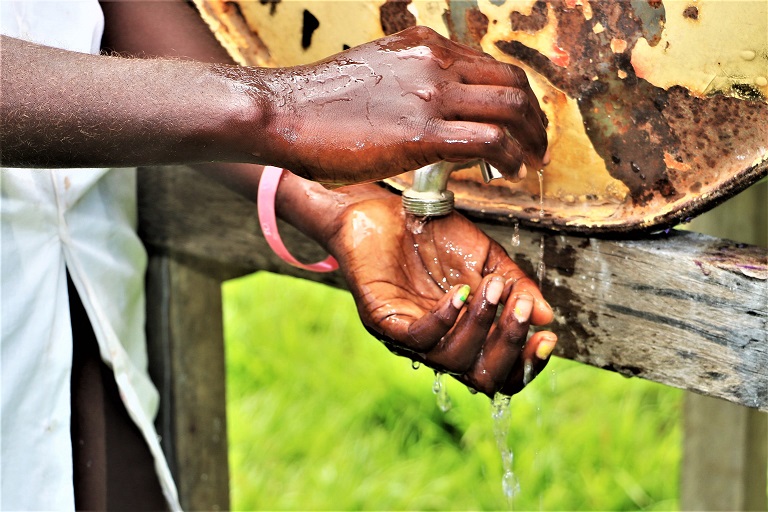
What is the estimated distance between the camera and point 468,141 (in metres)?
0.84

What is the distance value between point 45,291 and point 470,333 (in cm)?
67

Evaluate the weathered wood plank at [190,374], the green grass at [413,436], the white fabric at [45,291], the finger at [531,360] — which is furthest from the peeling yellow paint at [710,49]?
the green grass at [413,436]

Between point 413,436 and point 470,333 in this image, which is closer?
point 470,333

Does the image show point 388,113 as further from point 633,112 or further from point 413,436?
point 413,436

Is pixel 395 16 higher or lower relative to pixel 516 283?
higher

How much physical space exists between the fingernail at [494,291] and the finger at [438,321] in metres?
0.02

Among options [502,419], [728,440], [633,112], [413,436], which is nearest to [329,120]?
[633,112]

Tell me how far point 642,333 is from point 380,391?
1.73m

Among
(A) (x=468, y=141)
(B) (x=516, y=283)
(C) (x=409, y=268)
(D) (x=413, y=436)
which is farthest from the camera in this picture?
(D) (x=413, y=436)

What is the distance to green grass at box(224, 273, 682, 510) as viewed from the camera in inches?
91.5

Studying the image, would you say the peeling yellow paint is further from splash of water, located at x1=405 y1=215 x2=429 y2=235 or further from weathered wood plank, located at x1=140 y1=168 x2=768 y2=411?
splash of water, located at x1=405 y1=215 x2=429 y2=235

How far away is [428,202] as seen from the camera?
1032 mm

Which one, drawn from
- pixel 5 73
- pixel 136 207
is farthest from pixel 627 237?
pixel 136 207

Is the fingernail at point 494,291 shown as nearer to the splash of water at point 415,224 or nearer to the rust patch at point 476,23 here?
the splash of water at point 415,224
